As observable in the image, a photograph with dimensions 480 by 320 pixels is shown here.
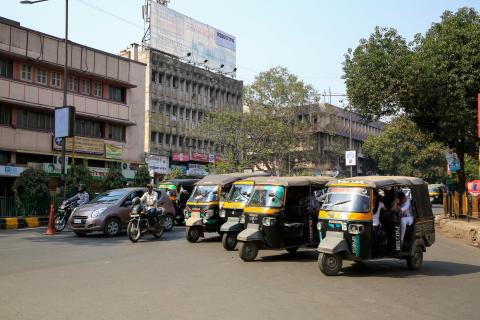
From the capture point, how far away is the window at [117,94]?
41.5 meters

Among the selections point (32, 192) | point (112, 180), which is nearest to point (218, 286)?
point (32, 192)

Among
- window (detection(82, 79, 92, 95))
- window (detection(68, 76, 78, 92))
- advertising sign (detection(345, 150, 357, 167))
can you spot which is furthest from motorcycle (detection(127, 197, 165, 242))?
advertising sign (detection(345, 150, 357, 167))

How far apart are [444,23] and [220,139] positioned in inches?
1212

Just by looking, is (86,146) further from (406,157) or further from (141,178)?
(406,157)

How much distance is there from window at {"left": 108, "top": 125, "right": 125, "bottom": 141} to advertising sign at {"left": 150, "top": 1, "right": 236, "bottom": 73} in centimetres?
1564

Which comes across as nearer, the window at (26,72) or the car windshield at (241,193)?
the car windshield at (241,193)

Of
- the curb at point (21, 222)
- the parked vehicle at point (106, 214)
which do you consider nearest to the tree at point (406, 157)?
the curb at point (21, 222)

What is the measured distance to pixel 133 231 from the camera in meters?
16.2

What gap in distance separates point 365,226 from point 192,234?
25.0 feet

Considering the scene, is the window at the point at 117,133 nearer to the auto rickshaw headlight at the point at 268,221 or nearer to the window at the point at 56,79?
the window at the point at 56,79

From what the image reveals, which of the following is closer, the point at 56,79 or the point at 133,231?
the point at 133,231

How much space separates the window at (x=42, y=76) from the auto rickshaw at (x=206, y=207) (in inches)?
885

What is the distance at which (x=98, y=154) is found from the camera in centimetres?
3975

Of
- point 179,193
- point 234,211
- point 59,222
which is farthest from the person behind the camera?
point 179,193
